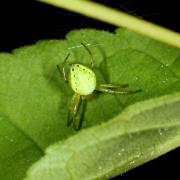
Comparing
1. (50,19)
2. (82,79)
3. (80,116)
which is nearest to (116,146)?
(80,116)

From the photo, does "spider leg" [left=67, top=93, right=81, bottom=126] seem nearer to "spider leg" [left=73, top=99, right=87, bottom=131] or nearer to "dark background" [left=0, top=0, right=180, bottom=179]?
"spider leg" [left=73, top=99, right=87, bottom=131]

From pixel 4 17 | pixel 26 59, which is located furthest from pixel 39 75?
pixel 4 17

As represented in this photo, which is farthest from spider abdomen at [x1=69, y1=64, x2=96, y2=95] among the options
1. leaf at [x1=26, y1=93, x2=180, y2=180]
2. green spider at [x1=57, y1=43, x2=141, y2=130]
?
leaf at [x1=26, y1=93, x2=180, y2=180]

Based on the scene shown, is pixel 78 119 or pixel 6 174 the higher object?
pixel 78 119

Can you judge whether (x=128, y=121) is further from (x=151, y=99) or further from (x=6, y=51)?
(x=6, y=51)

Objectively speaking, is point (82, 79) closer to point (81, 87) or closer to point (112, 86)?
point (81, 87)

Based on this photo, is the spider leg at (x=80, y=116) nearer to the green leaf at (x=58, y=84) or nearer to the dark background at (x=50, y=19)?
the green leaf at (x=58, y=84)

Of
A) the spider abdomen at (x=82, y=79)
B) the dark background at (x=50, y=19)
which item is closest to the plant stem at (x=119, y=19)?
the dark background at (x=50, y=19)
